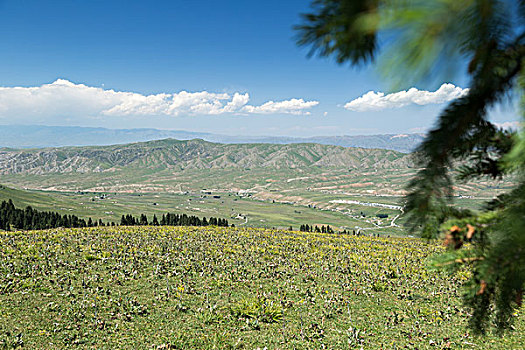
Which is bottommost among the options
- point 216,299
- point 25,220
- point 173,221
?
point 25,220

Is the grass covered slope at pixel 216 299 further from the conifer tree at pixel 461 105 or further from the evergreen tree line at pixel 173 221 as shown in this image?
the evergreen tree line at pixel 173 221

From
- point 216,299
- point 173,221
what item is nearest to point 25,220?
point 173,221

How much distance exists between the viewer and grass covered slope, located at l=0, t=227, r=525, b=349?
35.1 feet

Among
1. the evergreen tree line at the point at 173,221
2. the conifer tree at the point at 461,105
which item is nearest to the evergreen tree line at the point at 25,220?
the evergreen tree line at the point at 173,221

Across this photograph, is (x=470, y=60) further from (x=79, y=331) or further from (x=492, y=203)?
(x=79, y=331)

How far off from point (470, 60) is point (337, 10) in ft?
3.94

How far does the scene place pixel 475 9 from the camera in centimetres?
217

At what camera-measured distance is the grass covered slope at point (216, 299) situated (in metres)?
10.7

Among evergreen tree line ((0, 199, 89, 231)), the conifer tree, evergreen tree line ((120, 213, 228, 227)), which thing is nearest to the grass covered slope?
the conifer tree

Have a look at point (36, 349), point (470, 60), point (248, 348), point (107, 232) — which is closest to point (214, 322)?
point (248, 348)

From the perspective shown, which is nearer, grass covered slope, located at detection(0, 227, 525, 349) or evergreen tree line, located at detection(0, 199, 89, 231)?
grass covered slope, located at detection(0, 227, 525, 349)

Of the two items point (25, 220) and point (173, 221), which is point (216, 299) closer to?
point (173, 221)

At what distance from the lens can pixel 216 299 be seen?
45.9 feet

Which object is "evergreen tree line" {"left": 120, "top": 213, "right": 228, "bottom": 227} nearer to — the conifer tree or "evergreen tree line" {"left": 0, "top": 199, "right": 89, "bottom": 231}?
"evergreen tree line" {"left": 0, "top": 199, "right": 89, "bottom": 231}
